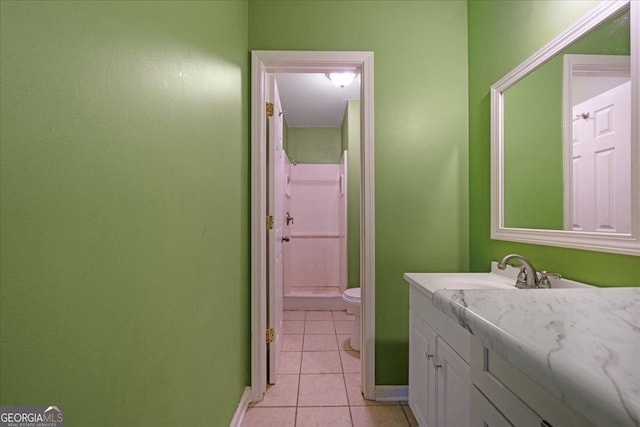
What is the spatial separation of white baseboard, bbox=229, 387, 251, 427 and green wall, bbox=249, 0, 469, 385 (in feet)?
3.19

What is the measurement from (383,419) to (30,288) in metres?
1.75

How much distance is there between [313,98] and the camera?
3.21m

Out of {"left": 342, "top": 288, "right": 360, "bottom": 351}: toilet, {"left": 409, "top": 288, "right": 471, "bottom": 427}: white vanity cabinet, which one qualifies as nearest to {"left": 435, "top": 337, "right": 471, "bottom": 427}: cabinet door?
{"left": 409, "top": 288, "right": 471, "bottom": 427}: white vanity cabinet

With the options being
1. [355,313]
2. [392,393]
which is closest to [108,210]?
[392,393]

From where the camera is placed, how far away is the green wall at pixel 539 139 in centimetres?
105

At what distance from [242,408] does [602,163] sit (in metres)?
1.99

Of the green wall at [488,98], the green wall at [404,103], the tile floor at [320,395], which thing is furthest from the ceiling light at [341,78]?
the tile floor at [320,395]

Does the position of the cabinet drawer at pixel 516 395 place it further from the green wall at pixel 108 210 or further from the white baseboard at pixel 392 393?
the white baseboard at pixel 392 393

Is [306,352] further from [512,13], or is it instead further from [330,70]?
[512,13]

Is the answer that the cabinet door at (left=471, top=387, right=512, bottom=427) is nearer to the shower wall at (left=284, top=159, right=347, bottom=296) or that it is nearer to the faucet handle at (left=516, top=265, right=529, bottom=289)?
the faucet handle at (left=516, top=265, right=529, bottom=289)

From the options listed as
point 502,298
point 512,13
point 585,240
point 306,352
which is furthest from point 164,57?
point 306,352

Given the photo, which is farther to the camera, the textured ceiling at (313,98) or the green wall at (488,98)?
the textured ceiling at (313,98)

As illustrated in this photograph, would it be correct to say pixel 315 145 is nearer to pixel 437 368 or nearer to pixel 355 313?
pixel 355 313

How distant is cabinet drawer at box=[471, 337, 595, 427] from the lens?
45 cm
